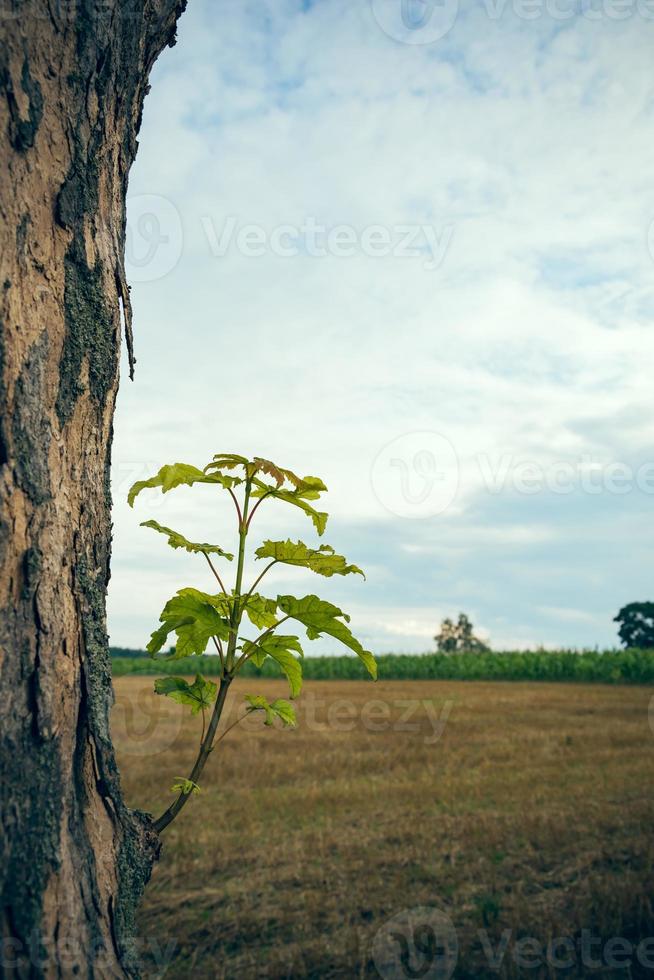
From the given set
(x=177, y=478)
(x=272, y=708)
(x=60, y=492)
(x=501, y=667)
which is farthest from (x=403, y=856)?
(x=501, y=667)

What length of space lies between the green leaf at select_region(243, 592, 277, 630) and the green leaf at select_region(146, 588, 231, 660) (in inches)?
2.1

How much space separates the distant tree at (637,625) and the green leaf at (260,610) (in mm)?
56191

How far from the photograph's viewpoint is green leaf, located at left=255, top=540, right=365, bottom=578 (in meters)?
1.59

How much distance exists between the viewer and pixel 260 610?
5.38 feet

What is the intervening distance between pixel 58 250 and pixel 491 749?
11091 millimetres

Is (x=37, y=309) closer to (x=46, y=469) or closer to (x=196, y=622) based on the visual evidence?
(x=46, y=469)

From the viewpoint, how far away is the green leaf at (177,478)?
5.08ft

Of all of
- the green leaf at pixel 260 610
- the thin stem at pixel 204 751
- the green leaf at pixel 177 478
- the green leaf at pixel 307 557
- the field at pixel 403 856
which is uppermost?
the green leaf at pixel 177 478

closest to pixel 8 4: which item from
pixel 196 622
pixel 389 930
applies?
pixel 196 622

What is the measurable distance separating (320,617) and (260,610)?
0.16 metres

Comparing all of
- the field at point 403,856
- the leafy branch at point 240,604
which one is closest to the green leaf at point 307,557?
the leafy branch at point 240,604

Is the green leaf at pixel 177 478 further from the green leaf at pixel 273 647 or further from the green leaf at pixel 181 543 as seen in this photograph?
→ the green leaf at pixel 273 647

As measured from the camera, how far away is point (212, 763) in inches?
421

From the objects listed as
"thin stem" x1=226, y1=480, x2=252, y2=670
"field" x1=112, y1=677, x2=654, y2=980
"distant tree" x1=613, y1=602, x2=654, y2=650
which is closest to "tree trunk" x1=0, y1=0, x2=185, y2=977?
"thin stem" x1=226, y1=480, x2=252, y2=670
